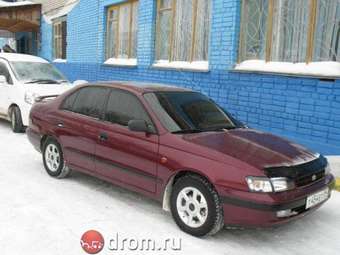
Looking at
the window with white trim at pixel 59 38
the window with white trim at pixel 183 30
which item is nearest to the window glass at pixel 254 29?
the window with white trim at pixel 183 30

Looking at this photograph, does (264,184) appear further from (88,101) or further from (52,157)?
(52,157)

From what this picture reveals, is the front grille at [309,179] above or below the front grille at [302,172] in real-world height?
below

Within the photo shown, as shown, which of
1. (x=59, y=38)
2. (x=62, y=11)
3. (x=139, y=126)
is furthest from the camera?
(x=59, y=38)

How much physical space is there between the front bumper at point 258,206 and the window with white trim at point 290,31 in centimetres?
423

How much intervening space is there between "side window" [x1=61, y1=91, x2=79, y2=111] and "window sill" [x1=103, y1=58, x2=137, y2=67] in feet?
23.1

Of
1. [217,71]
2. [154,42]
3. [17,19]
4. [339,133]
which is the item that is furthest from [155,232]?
[17,19]

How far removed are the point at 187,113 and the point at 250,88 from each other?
414cm

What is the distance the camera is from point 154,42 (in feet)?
40.4

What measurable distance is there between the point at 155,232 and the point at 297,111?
453cm

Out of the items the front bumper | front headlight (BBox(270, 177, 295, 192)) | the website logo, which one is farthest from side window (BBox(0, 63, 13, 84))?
front headlight (BBox(270, 177, 295, 192))

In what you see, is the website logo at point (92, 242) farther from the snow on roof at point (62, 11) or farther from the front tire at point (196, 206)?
the snow on roof at point (62, 11)

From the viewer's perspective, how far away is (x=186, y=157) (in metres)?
4.28

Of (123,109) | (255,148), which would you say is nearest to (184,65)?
(123,109)

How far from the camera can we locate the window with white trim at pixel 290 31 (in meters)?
7.57
